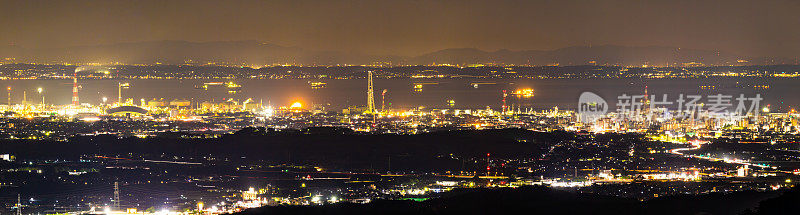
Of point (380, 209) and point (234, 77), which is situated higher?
point (234, 77)

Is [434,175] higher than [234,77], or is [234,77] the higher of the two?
[234,77]

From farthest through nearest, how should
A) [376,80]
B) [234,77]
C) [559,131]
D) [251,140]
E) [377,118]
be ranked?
1. [376,80]
2. [234,77]
3. [377,118]
4. [559,131]
5. [251,140]

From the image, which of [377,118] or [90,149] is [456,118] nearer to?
[377,118]

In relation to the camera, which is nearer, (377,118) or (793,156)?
(793,156)

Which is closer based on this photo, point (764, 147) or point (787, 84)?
point (764, 147)

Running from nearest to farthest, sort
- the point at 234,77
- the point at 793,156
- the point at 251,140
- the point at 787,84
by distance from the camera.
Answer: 1. the point at 793,156
2. the point at 251,140
3. the point at 787,84
4. the point at 234,77

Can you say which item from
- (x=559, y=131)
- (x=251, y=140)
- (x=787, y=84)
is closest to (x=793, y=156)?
(x=559, y=131)

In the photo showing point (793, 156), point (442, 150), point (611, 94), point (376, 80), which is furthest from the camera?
point (376, 80)

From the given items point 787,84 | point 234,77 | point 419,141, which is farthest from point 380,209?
point 234,77

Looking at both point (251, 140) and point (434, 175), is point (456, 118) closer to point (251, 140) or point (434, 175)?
point (251, 140)
